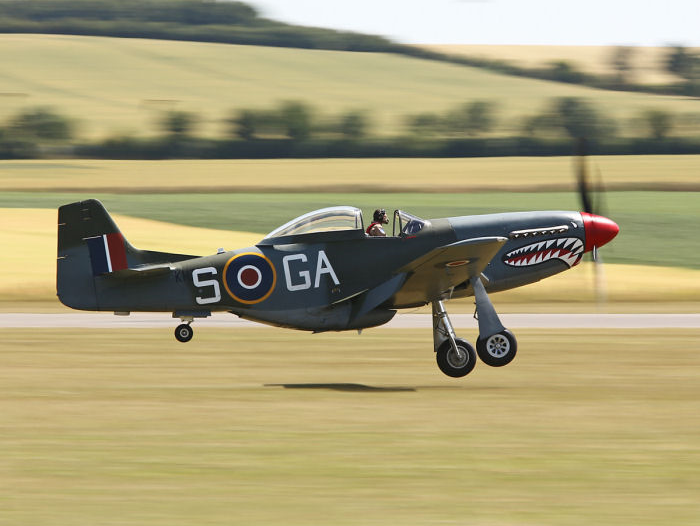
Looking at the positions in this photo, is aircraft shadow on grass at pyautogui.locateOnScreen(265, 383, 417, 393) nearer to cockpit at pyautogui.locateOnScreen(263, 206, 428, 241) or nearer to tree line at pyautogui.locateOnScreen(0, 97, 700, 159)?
cockpit at pyautogui.locateOnScreen(263, 206, 428, 241)

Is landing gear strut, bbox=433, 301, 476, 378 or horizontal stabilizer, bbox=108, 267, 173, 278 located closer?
landing gear strut, bbox=433, 301, 476, 378

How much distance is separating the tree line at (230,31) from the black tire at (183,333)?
8138 centimetres

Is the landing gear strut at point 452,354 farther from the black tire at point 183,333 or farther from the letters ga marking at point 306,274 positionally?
the black tire at point 183,333

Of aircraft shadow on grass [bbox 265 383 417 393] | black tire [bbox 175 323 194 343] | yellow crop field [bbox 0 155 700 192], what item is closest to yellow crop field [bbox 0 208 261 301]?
black tire [bbox 175 323 194 343]

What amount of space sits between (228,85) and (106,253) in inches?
3082

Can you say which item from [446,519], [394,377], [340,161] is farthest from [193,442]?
[340,161]

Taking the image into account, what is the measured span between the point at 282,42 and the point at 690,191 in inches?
2633

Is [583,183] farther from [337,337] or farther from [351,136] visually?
[351,136]

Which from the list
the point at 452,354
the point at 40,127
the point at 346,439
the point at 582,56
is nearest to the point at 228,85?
the point at 40,127

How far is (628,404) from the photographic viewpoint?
41.6 feet

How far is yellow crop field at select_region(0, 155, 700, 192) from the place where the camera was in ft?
179

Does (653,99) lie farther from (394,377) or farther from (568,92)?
(394,377)

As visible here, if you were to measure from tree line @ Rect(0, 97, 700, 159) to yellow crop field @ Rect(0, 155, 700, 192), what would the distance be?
75.6 inches

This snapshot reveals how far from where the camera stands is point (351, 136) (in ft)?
227
